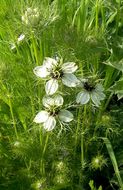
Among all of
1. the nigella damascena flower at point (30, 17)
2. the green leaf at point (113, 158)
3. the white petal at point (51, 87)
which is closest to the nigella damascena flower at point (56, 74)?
the white petal at point (51, 87)

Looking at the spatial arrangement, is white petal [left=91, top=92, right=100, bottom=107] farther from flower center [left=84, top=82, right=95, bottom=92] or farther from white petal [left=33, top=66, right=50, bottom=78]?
white petal [left=33, top=66, right=50, bottom=78]

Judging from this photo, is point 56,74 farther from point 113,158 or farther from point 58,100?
point 113,158

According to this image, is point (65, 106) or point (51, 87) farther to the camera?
point (65, 106)

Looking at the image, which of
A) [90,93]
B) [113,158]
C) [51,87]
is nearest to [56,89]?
[51,87]

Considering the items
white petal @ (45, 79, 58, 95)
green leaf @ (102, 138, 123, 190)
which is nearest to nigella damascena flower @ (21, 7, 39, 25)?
white petal @ (45, 79, 58, 95)

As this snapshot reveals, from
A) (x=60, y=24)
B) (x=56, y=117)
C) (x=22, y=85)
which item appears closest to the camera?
(x=56, y=117)

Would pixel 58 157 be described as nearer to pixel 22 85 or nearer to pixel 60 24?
pixel 22 85

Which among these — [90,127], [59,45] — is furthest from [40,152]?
[59,45]
